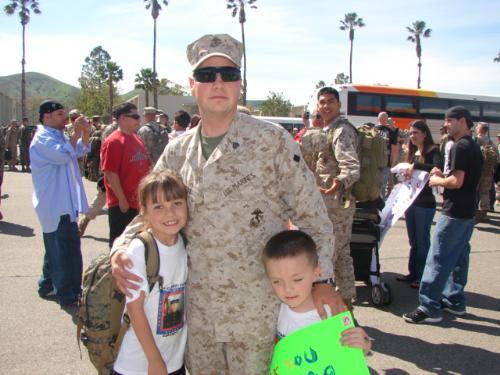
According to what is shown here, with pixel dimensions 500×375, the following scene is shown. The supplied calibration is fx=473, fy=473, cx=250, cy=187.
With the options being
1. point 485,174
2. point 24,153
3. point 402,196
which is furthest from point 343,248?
point 24,153

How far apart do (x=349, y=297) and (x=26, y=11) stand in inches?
1926

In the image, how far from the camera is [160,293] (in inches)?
82.3

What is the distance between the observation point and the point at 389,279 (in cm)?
621

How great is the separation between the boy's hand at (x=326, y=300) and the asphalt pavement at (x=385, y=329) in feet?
6.88

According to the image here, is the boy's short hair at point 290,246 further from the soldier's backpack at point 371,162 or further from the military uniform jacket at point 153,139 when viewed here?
the military uniform jacket at point 153,139

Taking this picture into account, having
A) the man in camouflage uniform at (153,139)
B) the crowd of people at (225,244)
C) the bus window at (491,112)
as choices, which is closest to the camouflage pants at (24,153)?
the man in camouflage uniform at (153,139)

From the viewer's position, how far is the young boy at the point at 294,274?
6.33 ft

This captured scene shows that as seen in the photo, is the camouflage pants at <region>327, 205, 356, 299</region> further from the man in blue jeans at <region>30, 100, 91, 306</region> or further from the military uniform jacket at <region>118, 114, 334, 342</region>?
the man in blue jeans at <region>30, 100, 91, 306</region>

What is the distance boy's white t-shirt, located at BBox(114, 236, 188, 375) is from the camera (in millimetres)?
2078

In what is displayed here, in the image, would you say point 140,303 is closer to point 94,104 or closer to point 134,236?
point 134,236

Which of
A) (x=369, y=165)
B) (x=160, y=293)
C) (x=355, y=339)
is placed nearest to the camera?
(x=355, y=339)

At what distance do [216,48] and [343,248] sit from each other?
2937 mm

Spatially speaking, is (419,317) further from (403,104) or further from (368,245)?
(403,104)

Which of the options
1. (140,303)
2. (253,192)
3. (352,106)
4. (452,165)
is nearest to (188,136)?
(253,192)
